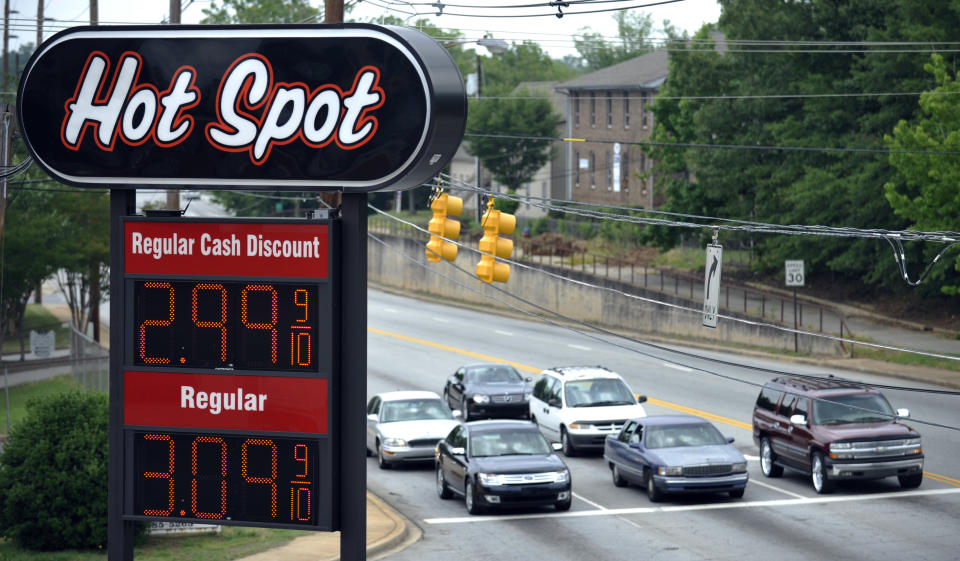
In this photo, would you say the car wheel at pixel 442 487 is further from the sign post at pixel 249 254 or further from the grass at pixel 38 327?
the grass at pixel 38 327

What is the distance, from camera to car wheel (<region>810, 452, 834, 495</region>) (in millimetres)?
23047

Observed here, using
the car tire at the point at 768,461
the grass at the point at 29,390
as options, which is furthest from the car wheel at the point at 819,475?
the grass at the point at 29,390

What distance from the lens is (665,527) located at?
21.3 m

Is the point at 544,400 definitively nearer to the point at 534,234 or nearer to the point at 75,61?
the point at 75,61

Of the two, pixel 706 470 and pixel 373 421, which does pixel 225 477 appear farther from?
pixel 373 421

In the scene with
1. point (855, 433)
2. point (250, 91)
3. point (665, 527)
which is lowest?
point (665, 527)

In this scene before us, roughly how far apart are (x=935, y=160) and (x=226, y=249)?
26.4m

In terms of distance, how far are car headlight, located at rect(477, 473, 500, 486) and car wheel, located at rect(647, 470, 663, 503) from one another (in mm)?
2974

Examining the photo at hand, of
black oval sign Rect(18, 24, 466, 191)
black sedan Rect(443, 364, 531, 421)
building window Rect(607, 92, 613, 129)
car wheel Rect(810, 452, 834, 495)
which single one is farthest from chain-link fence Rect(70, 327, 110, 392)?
building window Rect(607, 92, 613, 129)

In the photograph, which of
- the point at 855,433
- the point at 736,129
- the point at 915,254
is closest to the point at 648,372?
the point at 915,254

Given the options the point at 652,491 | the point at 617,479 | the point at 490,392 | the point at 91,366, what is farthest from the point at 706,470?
the point at 91,366

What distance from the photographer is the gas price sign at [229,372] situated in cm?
1010

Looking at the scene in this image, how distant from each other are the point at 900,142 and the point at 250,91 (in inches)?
1062

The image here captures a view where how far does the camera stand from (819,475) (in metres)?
23.3
